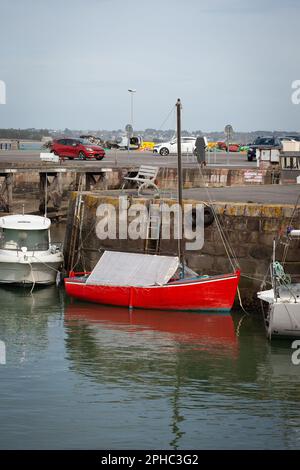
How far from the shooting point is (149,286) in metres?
26.8

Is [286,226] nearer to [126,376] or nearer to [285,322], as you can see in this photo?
[285,322]

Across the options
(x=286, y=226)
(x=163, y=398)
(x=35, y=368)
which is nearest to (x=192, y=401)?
(x=163, y=398)

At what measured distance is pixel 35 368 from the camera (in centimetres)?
2116

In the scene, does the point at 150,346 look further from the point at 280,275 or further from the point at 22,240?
the point at 22,240

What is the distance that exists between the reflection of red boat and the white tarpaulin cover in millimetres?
789

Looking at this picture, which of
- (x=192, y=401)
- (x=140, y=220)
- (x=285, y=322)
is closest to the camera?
(x=192, y=401)

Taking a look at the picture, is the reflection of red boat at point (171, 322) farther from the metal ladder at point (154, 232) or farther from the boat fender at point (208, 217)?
the boat fender at point (208, 217)

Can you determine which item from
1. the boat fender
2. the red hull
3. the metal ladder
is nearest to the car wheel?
the metal ladder

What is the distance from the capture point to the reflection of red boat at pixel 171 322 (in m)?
24.3

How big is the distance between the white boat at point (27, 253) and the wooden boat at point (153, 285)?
2.53 meters

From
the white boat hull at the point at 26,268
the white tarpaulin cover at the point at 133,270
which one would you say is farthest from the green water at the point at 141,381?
the white boat hull at the point at 26,268

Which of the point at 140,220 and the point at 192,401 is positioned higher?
the point at 140,220

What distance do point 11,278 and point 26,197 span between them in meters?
21.3
